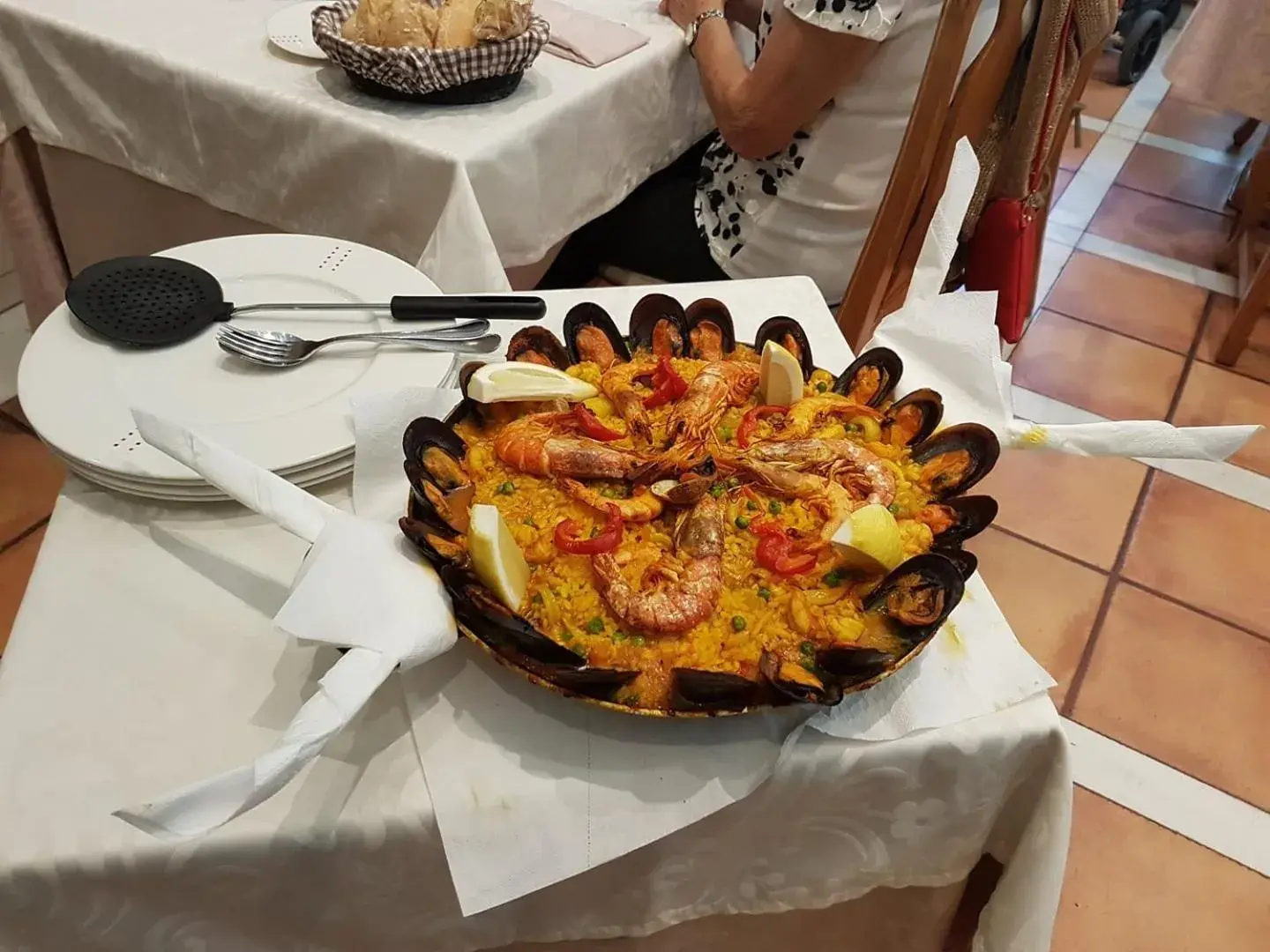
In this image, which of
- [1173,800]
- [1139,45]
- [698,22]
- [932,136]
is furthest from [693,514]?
[1139,45]

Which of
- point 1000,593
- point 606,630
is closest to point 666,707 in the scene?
point 606,630

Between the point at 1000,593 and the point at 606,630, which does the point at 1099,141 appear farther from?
the point at 606,630

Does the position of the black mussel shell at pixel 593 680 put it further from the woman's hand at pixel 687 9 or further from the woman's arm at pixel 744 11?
the woman's arm at pixel 744 11

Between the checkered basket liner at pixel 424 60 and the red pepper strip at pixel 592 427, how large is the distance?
0.67 metres

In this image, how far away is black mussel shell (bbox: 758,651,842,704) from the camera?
521mm

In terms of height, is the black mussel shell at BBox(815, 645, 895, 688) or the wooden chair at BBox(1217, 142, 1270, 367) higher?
the black mussel shell at BBox(815, 645, 895, 688)

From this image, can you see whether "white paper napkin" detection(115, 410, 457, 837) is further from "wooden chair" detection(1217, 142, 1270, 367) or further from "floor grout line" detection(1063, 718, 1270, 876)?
"wooden chair" detection(1217, 142, 1270, 367)

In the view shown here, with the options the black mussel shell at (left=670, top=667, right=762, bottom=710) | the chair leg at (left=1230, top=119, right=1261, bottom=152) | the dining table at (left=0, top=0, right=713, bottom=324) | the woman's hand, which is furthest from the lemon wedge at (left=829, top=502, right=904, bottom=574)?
the chair leg at (left=1230, top=119, right=1261, bottom=152)

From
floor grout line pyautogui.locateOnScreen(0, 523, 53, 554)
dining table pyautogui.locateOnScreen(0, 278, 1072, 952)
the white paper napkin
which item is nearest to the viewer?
the white paper napkin

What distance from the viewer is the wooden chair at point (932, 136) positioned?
1080mm

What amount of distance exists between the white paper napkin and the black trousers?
108cm

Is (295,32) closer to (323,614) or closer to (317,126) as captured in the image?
(317,126)

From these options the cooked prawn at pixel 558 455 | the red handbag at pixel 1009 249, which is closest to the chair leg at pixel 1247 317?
the red handbag at pixel 1009 249

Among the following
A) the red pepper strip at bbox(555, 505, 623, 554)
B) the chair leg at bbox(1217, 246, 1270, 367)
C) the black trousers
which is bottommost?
the chair leg at bbox(1217, 246, 1270, 367)
